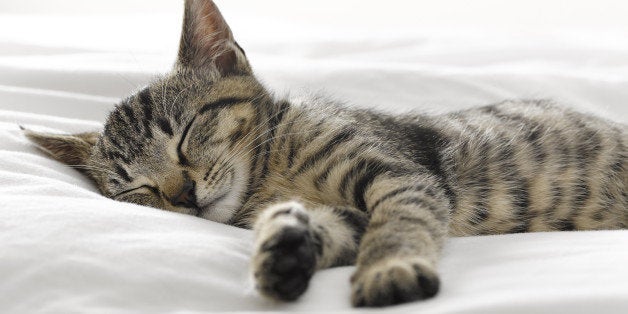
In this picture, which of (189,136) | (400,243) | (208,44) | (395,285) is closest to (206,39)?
(208,44)

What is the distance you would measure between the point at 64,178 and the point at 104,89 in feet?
2.44

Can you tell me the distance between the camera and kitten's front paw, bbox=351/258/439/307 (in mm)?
1033

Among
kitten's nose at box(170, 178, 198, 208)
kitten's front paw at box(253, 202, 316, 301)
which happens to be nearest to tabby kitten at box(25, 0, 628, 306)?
kitten's nose at box(170, 178, 198, 208)

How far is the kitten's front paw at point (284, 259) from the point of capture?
106 centimetres

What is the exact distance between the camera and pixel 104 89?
7.66 feet

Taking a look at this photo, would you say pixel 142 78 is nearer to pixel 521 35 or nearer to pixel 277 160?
pixel 277 160

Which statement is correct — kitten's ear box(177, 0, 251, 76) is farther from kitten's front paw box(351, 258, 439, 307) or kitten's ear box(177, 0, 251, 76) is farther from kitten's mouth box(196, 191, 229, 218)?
kitten's front paw box(351, 258, 439, 307)

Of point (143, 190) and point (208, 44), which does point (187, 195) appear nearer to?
point (143, 190)

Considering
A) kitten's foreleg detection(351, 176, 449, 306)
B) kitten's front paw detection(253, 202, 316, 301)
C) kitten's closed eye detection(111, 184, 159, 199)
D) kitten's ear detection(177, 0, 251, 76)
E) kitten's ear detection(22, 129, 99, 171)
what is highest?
kitten's ear detection(177, 0, 251, 76)

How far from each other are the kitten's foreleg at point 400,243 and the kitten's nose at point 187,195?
37 centimetres

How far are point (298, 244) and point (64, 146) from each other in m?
0.93

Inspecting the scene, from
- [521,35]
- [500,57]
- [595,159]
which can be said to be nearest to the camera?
[595,159]

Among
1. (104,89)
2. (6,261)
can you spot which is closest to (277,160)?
(6,261)

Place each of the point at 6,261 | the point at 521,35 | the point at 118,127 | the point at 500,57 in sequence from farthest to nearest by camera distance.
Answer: the point at 521,35 → the point at 500,57 → the point at 118,127 → the point at 6,261
